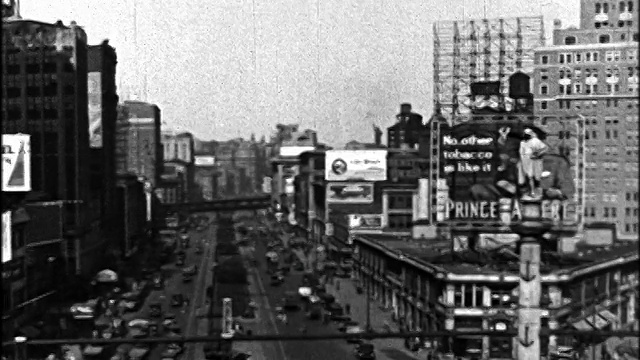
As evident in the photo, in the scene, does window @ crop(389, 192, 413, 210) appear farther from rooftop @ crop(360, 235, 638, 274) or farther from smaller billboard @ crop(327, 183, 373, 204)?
rooftop @ crop(360, 235, 638, 274)

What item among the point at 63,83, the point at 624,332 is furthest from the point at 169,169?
the point at 624,332

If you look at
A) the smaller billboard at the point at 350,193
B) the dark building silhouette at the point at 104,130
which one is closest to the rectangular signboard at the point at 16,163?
the dark building silhouette at the point at 104,130

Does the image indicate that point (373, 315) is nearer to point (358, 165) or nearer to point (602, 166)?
point (602, 166)

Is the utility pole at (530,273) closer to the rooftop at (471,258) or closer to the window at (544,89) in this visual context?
the rooftop at (471,258)

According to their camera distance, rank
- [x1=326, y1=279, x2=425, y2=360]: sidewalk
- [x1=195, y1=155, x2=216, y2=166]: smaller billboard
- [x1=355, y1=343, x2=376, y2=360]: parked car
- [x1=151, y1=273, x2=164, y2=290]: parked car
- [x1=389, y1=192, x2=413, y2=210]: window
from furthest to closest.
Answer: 1. [x1=195, y1=155, x2=216, y2=166]: smaller billboard
2. [x1=389, y1=192, x2=413, y2=210]: window
3. [x1=151, y1=273, x2=164, y2=290]: parked car
4. [x1=326, y1=279, x2=425, y2=360]: sidewalk
5. [x1=355, y1=343, x2=376, y2=360]: parked car

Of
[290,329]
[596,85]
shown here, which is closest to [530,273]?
[290,329]

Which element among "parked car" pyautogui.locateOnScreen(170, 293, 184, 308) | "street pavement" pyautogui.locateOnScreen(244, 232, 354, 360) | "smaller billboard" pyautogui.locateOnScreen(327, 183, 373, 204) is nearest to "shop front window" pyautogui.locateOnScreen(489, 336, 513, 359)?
"street pavement" pyautogui.locateOnScreen(244, 232, 354, 360)

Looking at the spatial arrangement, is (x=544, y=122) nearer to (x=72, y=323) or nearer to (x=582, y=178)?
(x=582, y=178)
